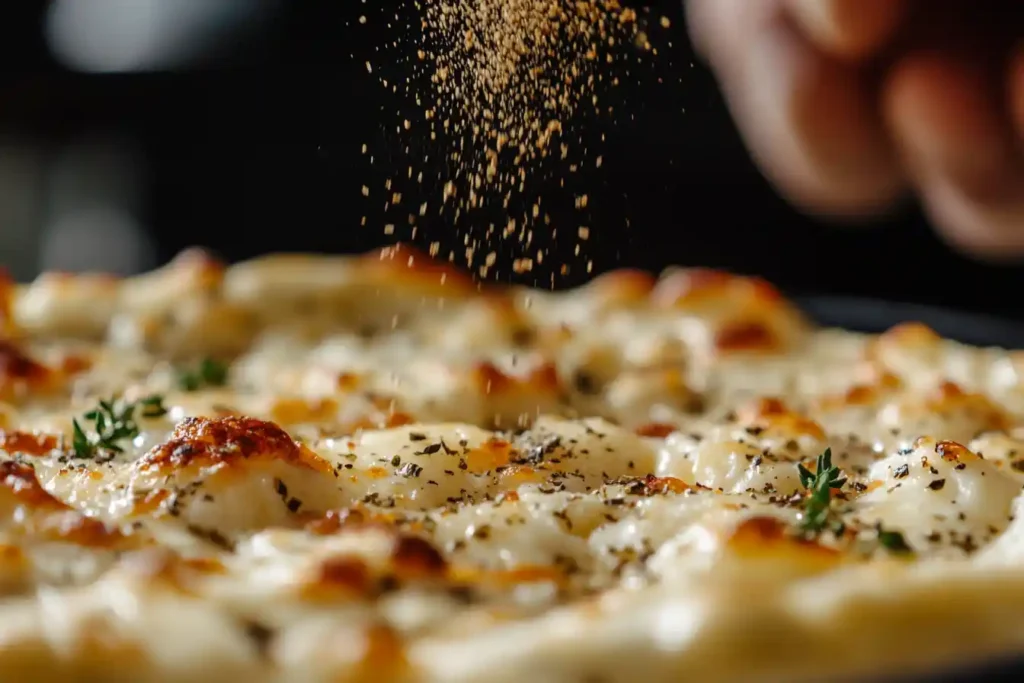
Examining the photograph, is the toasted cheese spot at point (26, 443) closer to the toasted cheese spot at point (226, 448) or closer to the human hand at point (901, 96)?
the toasted cheese spot at point (226, 448)

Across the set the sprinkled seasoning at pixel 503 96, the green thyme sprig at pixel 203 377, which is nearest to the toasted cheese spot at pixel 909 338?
the sprinkled seasoning at pixel 503 96

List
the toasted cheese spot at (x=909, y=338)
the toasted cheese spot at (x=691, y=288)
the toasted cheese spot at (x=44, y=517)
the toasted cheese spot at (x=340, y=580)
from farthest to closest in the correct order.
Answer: the toasted cheese spot at (x=691, y=288) → the toasted cheese spot at (x=909, y=338) → the toasted cheese spot at (x=44, y=517) → the toasted cheese spot at (x=340, y=580)

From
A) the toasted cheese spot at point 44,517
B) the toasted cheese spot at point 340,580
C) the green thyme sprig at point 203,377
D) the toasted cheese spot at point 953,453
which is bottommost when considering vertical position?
the green thyme sprig at point 203,377

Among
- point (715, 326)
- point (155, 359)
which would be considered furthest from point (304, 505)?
point (715, 326)

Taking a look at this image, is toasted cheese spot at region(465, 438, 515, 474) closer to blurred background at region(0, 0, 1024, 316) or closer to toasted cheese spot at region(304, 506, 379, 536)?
toasted cheese spot at region(304, 506, 379, 536)

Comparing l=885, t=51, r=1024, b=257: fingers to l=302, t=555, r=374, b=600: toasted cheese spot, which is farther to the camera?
l=885, t=51, r=1024, b=257: fingers

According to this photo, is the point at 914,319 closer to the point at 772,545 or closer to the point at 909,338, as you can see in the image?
the point at 909,338

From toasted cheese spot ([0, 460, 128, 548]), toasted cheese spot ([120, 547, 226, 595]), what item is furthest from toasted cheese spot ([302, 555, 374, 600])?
toasted cheese spot ([0, 460, 128, 548])
